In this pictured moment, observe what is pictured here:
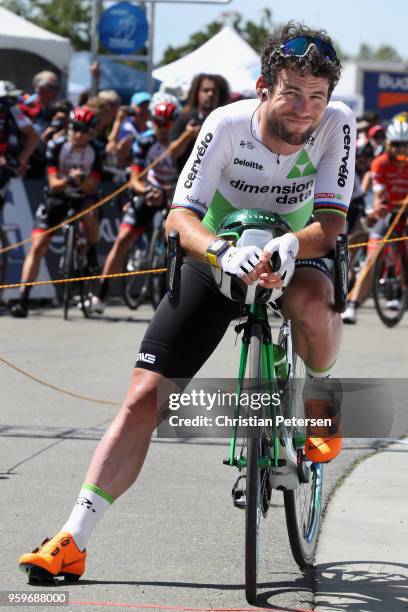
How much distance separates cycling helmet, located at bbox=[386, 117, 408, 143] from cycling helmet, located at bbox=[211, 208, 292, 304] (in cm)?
950

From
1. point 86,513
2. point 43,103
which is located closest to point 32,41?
point 43,103

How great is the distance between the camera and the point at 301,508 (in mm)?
5113

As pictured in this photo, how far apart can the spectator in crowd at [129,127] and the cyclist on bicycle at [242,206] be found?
37.1ft

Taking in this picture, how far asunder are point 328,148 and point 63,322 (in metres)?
8.70

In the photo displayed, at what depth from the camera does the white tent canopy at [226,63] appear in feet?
69.0

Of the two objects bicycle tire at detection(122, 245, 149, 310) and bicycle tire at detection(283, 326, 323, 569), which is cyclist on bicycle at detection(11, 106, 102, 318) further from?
bicycle tire at detection(283, 326, 323, 569)

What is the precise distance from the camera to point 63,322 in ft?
43.3

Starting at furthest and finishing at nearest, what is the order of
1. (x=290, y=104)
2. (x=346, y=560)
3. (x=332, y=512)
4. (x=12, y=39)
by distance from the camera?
(x=12, y=39)
(x=332, y=512)
(x=346, y=560)
(x=290, y=104)

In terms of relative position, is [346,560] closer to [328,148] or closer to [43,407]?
[328,148]

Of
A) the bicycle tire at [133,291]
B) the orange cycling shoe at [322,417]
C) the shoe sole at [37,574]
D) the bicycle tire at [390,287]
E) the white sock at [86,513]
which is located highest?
the orange cycling shoe at [322,417]

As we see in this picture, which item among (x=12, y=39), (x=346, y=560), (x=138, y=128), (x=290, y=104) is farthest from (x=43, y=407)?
(x=12, y=39)

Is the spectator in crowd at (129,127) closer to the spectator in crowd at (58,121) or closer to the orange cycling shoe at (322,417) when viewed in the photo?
the spectator in crowd at (58,121)

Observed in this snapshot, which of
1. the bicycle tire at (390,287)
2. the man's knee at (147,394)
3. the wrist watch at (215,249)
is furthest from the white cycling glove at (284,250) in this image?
the bicycle tire at (390,287)

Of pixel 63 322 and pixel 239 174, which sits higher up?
pixel 239 174
